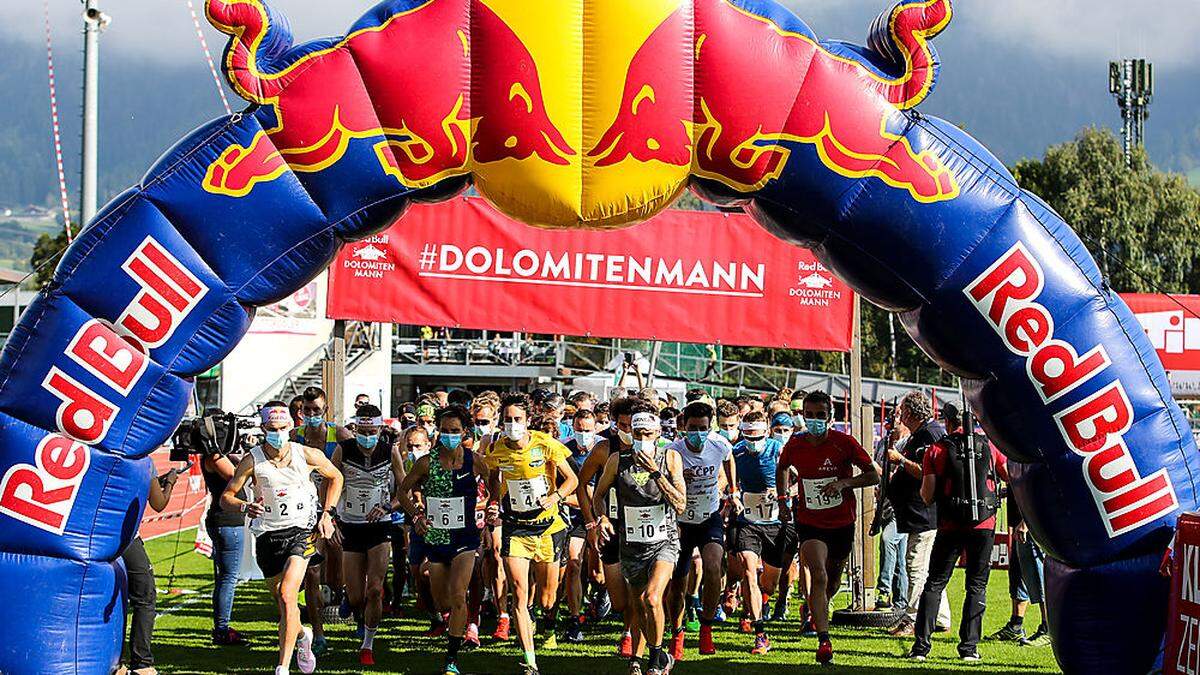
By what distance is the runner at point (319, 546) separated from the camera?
10.5 metres

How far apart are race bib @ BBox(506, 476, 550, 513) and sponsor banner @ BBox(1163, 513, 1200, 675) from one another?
441 centimetres

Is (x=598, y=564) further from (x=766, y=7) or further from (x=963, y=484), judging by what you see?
(x=766, y=7)

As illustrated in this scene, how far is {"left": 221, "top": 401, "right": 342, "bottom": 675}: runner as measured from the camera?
30.4ft

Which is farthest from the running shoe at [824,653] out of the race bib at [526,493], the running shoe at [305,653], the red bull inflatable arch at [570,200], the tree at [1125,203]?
the tree at [1125,203]

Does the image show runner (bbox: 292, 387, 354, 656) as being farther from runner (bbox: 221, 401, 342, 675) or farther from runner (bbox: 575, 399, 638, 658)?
runner (bbox: 575, 399, 638, 658)

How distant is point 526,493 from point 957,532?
3.14 meters

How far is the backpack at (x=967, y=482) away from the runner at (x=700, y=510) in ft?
5.36

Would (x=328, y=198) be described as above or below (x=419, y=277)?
below

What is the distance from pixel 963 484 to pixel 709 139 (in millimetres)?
3681

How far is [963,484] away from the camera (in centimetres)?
991

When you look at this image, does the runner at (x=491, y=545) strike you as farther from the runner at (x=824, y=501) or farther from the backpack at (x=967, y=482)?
the backpack at (x=967, y=482)

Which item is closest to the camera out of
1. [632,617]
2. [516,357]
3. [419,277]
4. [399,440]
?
[632,617]

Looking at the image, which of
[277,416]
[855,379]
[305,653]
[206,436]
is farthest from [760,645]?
[206,436]

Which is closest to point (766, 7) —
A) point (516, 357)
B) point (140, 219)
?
point (140, 219)
